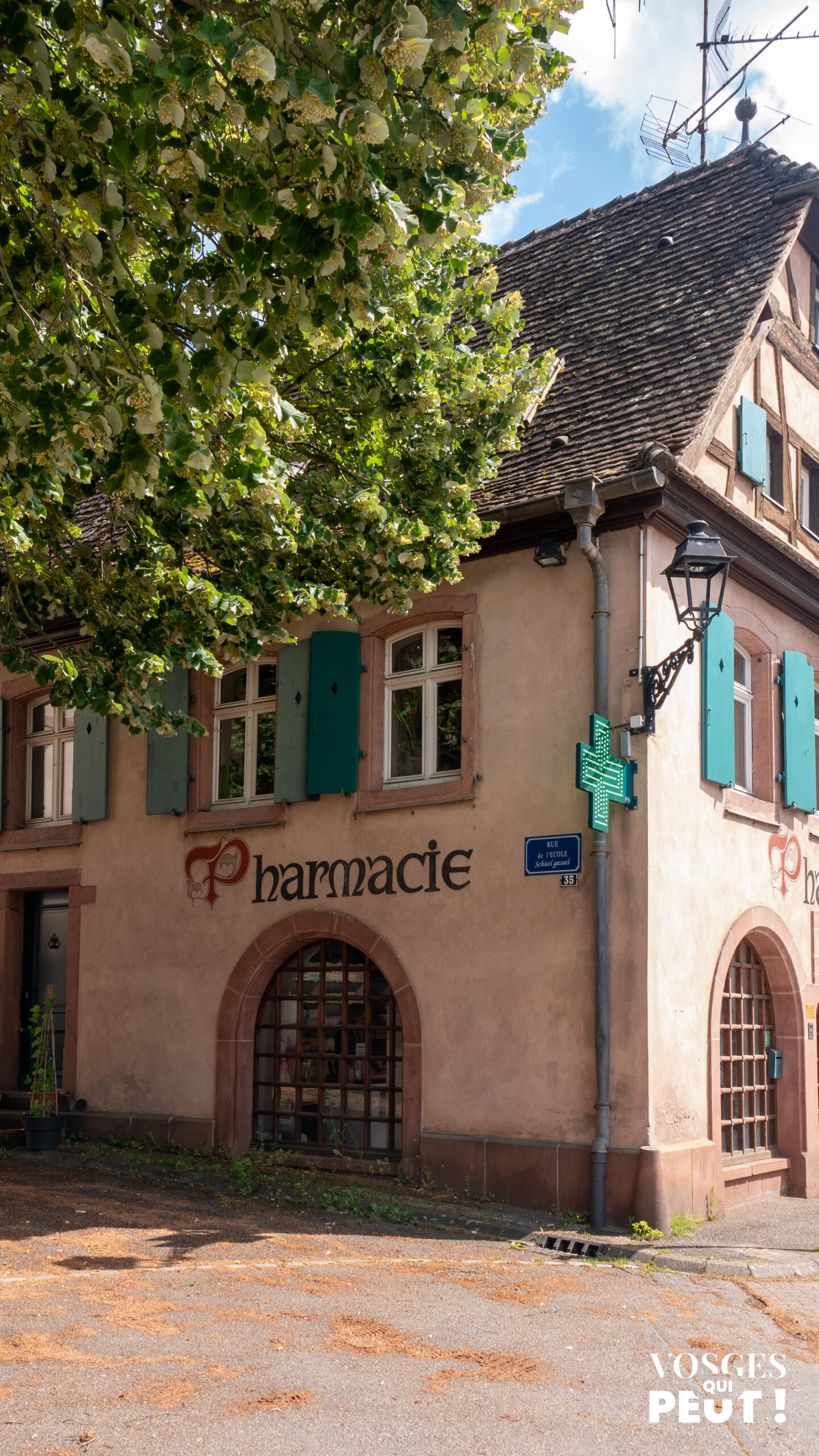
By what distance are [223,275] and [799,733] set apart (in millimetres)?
7787

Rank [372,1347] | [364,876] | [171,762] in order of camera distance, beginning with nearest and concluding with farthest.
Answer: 1. [372,1347]
2. [364,876]
3. [171,762]

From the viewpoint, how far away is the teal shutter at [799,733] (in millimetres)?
11776

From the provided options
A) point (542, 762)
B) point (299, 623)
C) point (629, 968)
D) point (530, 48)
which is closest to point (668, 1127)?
point (629, 968)

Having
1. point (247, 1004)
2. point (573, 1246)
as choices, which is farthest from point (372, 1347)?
point (247, 1004)

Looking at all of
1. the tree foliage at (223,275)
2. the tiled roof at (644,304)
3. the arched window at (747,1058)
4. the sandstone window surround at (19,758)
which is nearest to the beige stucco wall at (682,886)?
the arched window at (747,1058)

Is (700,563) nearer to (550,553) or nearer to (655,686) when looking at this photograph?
(655,686)

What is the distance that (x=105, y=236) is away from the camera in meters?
6.35

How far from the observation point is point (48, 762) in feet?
47.1

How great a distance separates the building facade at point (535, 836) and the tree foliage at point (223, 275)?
6.62ft

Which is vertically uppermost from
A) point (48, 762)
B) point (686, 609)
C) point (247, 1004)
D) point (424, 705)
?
point (686, 609)

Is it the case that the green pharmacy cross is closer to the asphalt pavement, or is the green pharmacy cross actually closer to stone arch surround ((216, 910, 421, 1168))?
stone arch surround ((216, 910, 421, 1168))

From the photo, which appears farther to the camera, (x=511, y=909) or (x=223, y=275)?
(x=511, y=909)

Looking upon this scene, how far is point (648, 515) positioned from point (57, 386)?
199 inches

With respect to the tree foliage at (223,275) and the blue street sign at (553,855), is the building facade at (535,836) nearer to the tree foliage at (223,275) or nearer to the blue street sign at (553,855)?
the blue street sign at (553,855)
